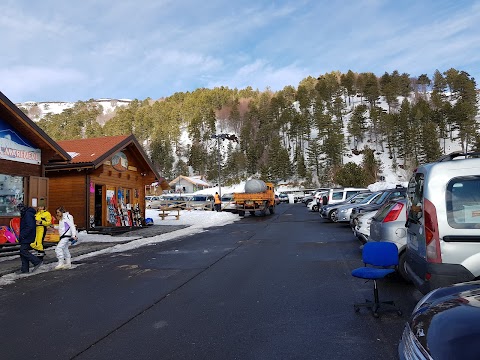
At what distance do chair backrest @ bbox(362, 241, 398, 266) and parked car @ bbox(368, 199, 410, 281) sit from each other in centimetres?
153

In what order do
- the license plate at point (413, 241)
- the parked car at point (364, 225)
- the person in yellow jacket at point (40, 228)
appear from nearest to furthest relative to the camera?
the license plate at point (413, 241), the person in yellow jacket at point (40, 228), the parked car at point (364, 225)

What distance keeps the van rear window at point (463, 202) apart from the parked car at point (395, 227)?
8.20ft

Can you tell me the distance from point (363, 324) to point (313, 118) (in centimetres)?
11607

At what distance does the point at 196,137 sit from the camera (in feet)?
417

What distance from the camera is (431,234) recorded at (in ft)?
14.9

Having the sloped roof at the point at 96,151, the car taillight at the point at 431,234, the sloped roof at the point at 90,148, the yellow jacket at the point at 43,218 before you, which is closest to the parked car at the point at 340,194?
the sloped roof at the point at 96,151

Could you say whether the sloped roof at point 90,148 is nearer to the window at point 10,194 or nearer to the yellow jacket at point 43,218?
the window at point 10,194

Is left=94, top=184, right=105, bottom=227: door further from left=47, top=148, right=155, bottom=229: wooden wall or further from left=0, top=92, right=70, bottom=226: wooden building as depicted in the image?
left=0, top=92, right=70, bottom=226: wooden building

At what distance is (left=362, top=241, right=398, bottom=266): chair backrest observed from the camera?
18.0ft

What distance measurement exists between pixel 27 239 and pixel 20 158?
18.1ft

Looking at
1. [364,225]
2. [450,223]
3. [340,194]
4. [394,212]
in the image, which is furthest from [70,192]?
[450,223]

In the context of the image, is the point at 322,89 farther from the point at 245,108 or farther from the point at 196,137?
the point at 196,137

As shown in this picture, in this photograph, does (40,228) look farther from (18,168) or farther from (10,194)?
(18,168)

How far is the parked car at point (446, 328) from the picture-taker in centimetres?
205
